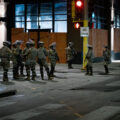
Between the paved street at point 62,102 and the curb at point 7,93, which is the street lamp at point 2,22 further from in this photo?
the curb at point 7,93

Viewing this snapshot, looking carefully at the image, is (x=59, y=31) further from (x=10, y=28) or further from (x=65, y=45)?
(x=10, y=28)

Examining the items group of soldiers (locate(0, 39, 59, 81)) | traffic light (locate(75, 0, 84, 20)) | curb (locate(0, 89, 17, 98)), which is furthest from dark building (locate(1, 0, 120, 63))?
curb (locate(0, 89, 17, 98))

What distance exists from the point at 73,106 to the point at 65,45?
2189cm

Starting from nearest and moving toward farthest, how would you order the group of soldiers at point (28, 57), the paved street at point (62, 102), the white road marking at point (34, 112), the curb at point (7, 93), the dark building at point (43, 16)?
the white road marking at point (34, 112) < the paved street at point (62, 102) < the curb at point (7, 93) < the group of soldiers at point (28, 57) < the dark building at point (43, 16)

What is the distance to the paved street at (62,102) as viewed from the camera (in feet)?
32.0

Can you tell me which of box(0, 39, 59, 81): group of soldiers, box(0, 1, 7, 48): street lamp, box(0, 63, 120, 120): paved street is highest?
box(0, 1, 7, 48): street lamp

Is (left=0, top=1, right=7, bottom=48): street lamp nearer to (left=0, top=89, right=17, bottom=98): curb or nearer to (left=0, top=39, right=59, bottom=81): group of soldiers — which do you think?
(left=0, top=39, right=59, bottom=81): group of soldiers

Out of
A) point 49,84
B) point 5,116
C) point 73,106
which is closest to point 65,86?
point 49,84

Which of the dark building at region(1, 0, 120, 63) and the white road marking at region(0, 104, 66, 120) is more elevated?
the dark building at region(1, 0, 120, 63)

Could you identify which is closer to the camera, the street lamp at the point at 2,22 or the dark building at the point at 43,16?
the street lamp at the point at 2,22

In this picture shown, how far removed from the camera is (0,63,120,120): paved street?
384 inches

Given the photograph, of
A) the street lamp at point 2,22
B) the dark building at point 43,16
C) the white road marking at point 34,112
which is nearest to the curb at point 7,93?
the white road marking at point 34,112

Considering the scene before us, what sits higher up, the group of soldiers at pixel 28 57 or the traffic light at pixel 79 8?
the traffic light at pixel 79 8

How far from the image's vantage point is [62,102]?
12070mm
